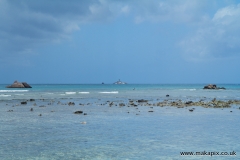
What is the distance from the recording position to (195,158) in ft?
39.7

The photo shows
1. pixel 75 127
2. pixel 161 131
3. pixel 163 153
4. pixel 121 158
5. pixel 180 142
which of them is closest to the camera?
pixel 121 158

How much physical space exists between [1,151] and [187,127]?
41.2 ft

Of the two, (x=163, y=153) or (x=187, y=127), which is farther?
(x=187, y=127)

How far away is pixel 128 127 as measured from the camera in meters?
19.9

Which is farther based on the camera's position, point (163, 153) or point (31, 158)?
point (163, 153)

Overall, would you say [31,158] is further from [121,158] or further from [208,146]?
[208,146]

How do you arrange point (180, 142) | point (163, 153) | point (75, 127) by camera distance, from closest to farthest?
1. point (163, 153)
2. point (180, 142)
3. point (75, 127)

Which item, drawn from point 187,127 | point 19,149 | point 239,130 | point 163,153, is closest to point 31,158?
point 19,149

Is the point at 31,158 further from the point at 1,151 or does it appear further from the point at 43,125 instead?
the point at 43,125

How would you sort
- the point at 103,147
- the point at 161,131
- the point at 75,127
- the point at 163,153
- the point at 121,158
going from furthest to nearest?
1. the point at 75,127
2. the point at 161,131
3. the point at 103,147
4. the point at 163,153
5. the point at 121,158

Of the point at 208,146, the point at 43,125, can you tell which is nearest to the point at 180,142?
the point at 208,146

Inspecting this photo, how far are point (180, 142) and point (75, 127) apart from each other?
26.8 ft

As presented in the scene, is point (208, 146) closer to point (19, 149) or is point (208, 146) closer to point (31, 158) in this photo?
point (31, 158)

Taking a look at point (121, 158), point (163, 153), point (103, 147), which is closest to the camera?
point (121, 158)
